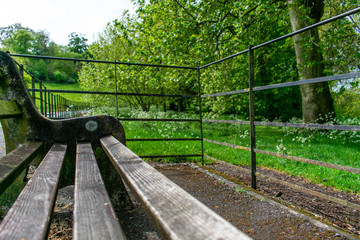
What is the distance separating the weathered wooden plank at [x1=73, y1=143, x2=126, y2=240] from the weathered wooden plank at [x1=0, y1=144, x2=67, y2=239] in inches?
3.3

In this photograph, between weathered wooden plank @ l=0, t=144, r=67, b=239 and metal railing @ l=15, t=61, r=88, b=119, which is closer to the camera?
weathered wooden plank @ l=0, t=144, r=67, b=239

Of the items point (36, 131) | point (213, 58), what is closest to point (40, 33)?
point (213, 58)

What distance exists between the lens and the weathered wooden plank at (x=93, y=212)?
622 mm

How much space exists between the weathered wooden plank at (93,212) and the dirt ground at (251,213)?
3.57ft

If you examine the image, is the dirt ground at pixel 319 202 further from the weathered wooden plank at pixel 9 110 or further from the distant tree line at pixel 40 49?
the distant tree line at pixel 40 49

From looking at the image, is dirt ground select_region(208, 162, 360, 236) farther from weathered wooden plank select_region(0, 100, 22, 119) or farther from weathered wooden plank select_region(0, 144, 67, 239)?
weathered wooden plank select_region(0, 100, 22, 119)

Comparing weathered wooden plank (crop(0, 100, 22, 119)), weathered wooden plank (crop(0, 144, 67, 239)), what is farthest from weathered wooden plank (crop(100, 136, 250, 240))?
weathered wooden plank (crop(0, 100, 22, 119))

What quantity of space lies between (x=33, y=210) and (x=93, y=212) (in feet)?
0.63

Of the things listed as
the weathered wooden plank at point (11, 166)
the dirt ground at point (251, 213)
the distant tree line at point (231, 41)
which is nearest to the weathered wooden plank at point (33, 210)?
the weathered wooden plank at point (11, 166)

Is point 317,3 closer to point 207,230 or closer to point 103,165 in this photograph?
point 103,165

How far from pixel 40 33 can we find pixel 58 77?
20.4 meters

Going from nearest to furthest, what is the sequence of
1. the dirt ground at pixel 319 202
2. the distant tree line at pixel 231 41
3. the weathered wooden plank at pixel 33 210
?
the weathered wooden plank at pixel 33 210 → the dirt ground at pixel 319 202 → the distant tree line at pixel 231 41

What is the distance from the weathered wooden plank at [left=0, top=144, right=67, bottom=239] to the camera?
24.5 inches

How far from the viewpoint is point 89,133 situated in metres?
2.16
